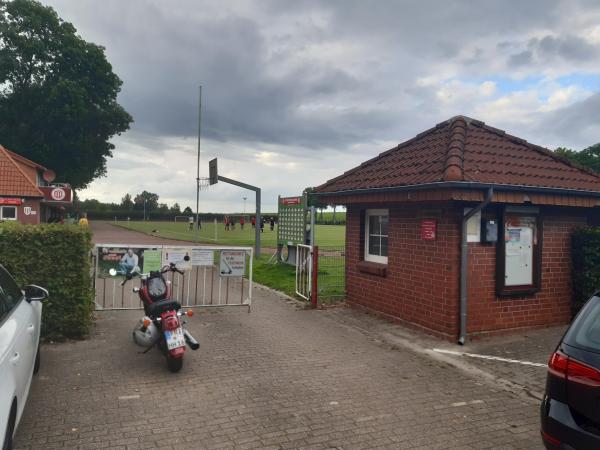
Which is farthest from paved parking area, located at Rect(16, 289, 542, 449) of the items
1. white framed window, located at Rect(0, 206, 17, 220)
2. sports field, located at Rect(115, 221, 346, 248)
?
white framed window, located at Rect(0, 206, 17, 220)

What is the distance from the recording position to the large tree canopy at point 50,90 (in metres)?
33.1

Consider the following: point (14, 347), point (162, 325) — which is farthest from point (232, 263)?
point (14, 347)

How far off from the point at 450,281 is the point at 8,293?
227 inches

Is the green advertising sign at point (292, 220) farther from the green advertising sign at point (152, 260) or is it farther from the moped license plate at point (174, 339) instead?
the moped license plate at point (174, 339)

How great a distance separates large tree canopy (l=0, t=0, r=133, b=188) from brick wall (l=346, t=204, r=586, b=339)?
100 feet

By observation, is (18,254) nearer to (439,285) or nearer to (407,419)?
(407,419)

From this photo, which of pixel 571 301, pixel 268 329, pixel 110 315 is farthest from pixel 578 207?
pixel 110 315

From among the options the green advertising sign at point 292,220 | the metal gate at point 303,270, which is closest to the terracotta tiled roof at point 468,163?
the metal gate at point 303,270

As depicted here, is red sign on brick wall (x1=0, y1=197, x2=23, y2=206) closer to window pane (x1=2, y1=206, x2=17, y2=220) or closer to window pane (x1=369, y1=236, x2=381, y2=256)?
window pane (x1=2, y1=206, x2=17, y2=220)

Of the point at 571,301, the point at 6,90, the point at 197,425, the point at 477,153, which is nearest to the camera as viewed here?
the point at 197,425

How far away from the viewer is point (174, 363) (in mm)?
5777

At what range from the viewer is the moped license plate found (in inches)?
226

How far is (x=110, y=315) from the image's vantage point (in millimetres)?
8930

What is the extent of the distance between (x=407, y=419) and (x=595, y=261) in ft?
18.5
